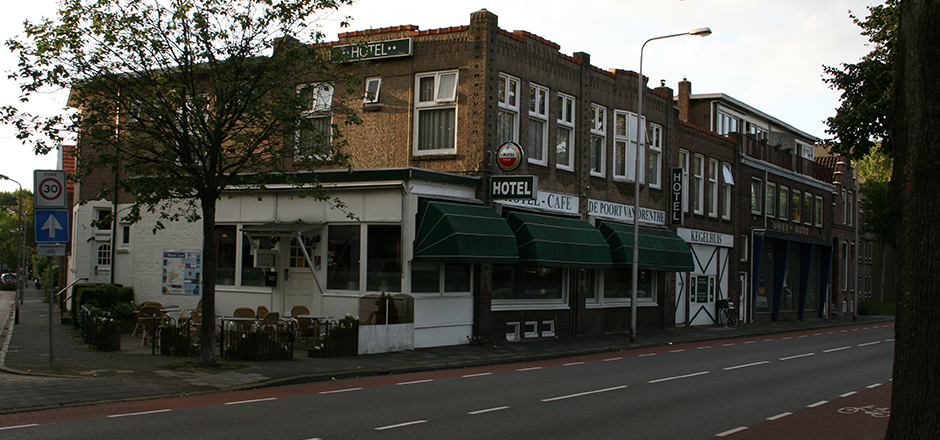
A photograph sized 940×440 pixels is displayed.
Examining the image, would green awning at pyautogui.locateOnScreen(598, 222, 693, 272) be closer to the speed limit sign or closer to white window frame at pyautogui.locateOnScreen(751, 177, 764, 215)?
white window frame at pyautogui.locateOnScreen(751, 177, 764, 215)

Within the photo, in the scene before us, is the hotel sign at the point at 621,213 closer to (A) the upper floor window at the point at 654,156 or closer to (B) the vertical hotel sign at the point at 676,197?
(B) the vertical hotel sign at the point at 676,197

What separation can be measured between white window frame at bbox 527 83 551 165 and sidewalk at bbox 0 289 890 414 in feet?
18.5

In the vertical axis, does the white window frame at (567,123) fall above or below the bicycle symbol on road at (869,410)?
above

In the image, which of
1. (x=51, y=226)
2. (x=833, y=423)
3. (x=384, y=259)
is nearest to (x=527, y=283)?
(x=384, y=259)

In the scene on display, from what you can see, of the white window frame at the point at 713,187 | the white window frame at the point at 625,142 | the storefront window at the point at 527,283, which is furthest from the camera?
the white window frame at the point at 713,187

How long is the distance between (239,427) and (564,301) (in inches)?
650

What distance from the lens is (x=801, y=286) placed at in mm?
43469

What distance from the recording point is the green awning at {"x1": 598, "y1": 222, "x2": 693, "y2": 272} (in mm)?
26000

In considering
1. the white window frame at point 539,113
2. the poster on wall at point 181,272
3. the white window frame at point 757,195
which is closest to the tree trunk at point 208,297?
the poster on wall at point 181,272

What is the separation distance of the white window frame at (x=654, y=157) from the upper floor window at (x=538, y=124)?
6551mm

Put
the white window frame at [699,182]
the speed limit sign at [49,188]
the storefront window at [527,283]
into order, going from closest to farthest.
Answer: the speed limit sign at [49,188] → the storefront window at [527,283] → the white window frame at [699,182]

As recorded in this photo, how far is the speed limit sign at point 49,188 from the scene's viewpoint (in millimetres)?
13953

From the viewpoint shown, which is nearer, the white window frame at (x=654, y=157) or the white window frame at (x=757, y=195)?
the white window frame at (x=654, y=157)

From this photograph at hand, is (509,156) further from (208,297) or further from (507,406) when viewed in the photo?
(507,406)
